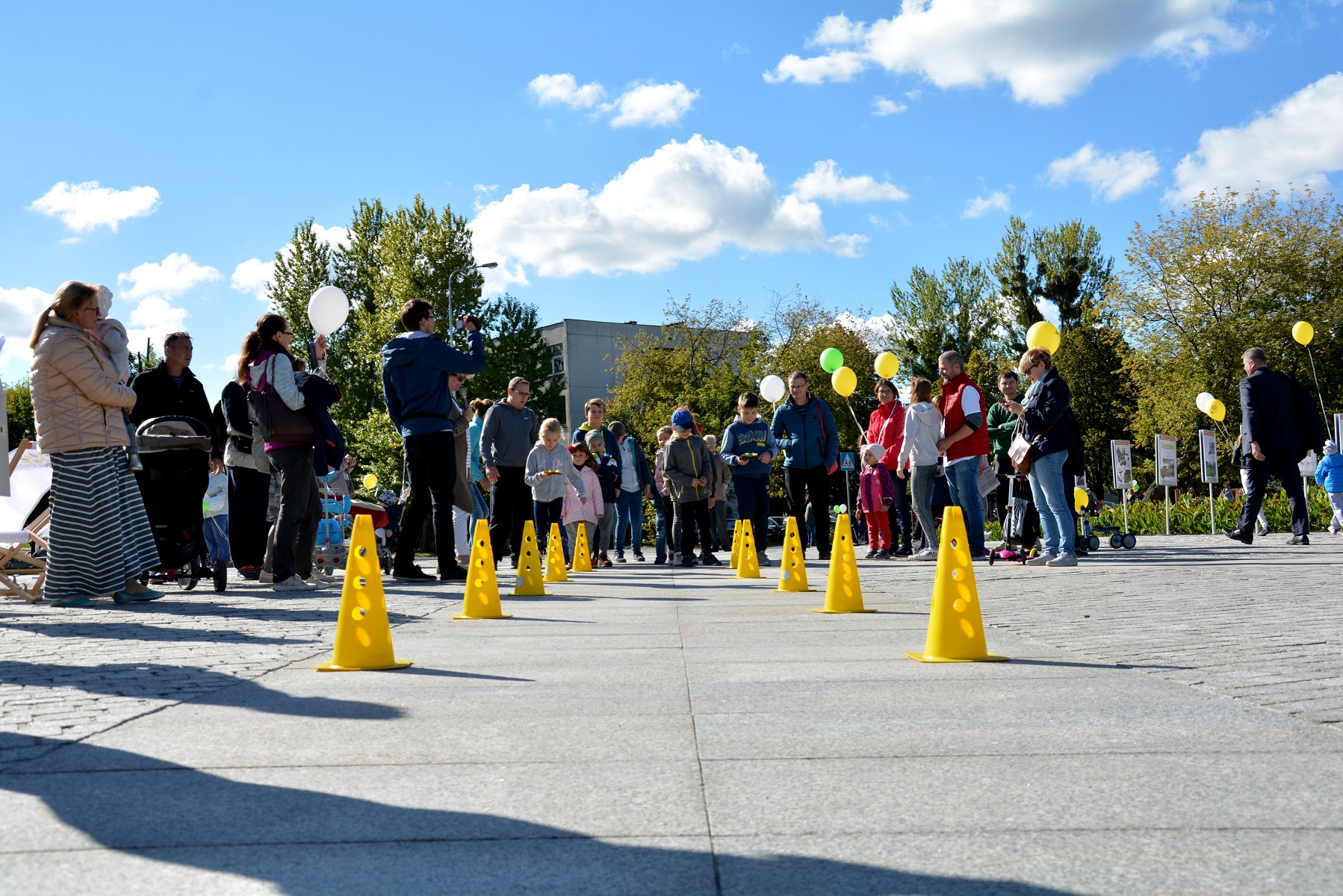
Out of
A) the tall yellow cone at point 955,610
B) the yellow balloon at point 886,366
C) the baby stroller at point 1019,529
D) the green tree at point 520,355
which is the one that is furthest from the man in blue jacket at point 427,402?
the green tree at point 520,355

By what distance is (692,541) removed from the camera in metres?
14.9

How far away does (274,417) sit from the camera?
9422 millimetres

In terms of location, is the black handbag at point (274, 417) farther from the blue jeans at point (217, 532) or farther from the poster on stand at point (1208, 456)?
the poster on stand at point (1208, 456)

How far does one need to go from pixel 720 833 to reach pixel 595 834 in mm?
273

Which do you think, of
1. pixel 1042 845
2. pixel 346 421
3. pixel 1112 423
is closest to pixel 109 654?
pixel 1042 845

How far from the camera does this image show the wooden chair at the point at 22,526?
9.06 metres

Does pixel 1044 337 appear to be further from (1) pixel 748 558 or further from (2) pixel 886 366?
(1) pixel 748 558

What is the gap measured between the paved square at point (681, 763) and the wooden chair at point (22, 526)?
115 inches

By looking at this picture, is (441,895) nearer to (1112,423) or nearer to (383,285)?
(383,285)

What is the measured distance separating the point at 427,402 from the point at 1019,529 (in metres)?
6.57

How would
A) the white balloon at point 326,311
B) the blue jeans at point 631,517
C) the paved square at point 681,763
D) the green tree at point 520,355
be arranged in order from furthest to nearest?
1. the green tree at point 520,355
2. the blue jeans at point 631,517
3. the white balloon at point 326,311
4. the paved square at point 681,763

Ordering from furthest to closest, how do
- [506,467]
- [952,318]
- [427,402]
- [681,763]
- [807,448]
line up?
[952,318] < [807,448] < [506,467] < [427,402] < [681,763]

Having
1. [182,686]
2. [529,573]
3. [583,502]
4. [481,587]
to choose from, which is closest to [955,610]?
[182,686]

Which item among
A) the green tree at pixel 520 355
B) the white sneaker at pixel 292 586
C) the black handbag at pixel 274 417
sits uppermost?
the green tree at pixel 520 355
